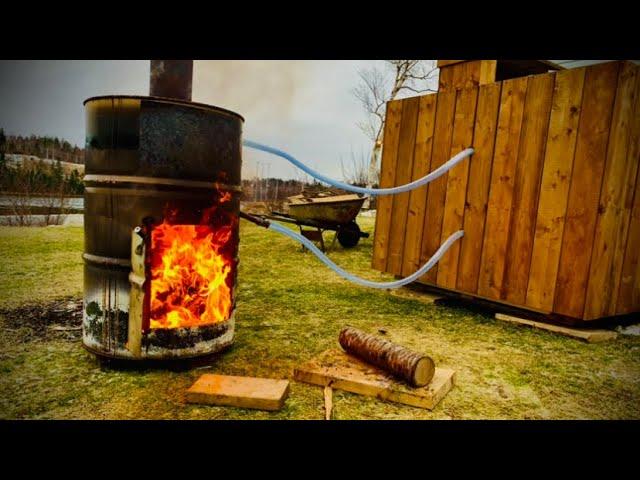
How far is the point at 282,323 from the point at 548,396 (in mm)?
2094

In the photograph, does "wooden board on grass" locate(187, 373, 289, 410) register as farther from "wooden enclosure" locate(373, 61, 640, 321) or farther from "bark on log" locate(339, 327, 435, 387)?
"wooden enclosure" locate(373, 61, 640, 321)

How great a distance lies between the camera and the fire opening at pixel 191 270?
2.35 metres

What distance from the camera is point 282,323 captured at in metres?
3.56

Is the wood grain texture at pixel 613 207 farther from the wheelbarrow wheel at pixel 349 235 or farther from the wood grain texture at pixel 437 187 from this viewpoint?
the wheelbarrow wheel at pixel 349 235

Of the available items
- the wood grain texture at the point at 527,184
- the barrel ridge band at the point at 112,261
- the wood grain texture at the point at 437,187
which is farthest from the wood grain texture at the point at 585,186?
the barrel ridge band at the point at 112,261

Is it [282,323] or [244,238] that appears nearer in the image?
[282,323]

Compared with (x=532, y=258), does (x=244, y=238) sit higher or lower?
lower

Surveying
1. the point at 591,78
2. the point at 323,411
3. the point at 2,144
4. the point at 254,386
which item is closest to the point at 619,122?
the point at 591,78

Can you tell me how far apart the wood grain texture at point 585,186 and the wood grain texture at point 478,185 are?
79cm

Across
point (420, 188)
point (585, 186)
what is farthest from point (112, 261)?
point (585, 186)

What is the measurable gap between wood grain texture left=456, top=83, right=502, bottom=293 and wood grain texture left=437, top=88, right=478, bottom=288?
54 millimetres

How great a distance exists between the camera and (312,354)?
2883mm

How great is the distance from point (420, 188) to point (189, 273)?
3.03 m
